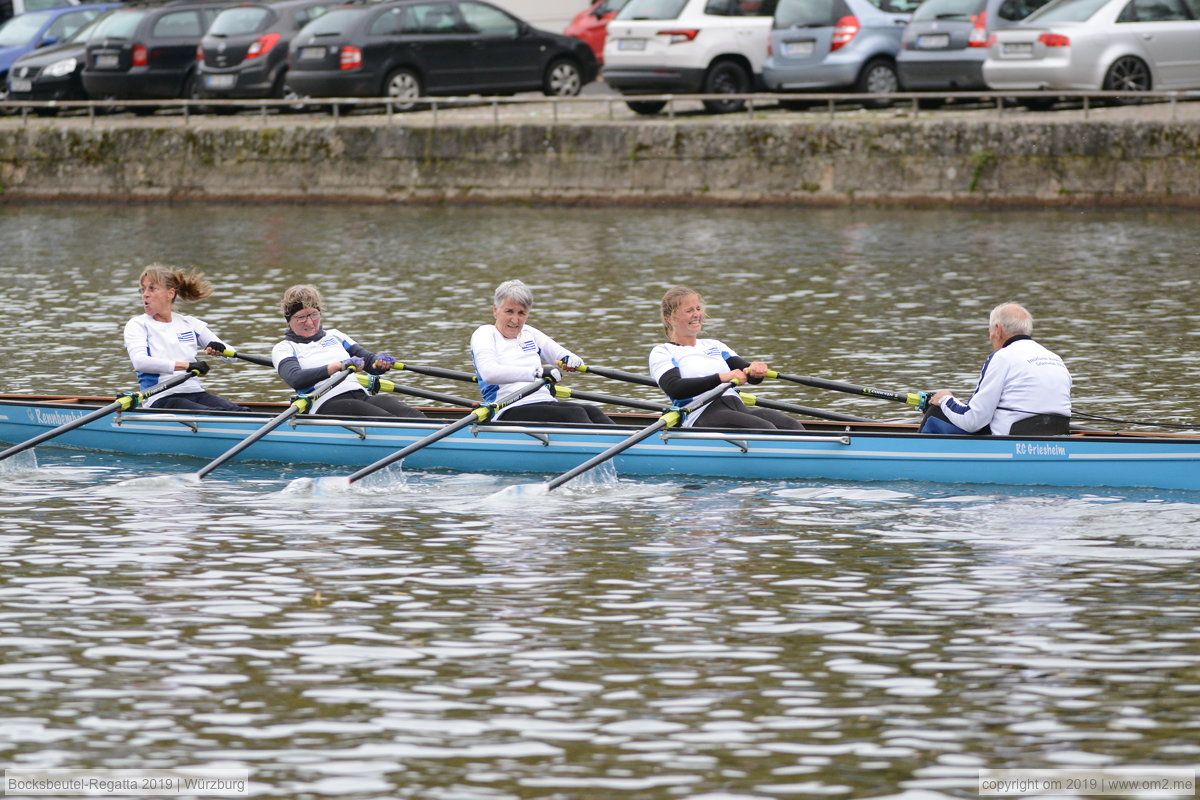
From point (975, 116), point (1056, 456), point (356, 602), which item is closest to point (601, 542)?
point (356, 602)

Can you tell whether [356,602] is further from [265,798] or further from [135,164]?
[135,164]

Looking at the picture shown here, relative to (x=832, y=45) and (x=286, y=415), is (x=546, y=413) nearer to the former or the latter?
(x=286, y=415)

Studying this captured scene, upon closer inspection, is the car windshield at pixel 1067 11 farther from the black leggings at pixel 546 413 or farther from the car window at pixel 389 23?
the black leggings at pixel 546 413

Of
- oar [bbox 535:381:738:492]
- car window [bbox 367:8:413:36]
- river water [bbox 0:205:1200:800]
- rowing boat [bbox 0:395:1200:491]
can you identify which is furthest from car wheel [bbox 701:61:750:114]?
oar [bbox 535:381:738:492]

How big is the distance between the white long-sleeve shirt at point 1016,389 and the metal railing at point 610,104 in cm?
1306

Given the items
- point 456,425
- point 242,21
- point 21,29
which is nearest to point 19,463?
point 456,425

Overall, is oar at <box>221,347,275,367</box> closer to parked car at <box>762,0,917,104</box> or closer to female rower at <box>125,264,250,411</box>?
female rower at <box>125,264,250,411</box>

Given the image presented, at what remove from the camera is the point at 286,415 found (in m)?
13.1

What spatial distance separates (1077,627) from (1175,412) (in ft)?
17.6

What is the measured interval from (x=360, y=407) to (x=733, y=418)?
2491 mm

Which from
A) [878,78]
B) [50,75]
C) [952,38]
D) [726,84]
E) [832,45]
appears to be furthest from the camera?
[50,75]

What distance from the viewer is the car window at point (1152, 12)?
977 inches

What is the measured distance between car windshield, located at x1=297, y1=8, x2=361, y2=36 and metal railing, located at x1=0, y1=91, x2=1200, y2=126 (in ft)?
3.00

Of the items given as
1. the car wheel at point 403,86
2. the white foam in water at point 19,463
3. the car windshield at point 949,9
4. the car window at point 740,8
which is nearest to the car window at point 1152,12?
the car windshield at point 949,9
